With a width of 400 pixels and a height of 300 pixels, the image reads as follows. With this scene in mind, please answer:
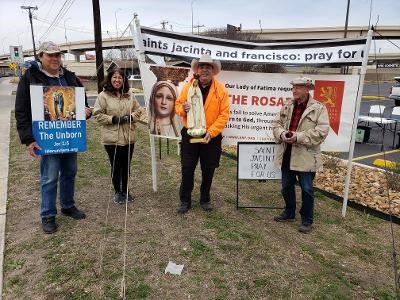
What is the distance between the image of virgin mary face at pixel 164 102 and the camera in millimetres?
4859

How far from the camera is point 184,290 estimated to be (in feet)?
10.0

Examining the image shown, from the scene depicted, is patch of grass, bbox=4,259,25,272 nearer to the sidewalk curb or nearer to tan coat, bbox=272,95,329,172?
the sidewalk curb

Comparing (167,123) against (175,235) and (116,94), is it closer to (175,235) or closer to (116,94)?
(116,94)

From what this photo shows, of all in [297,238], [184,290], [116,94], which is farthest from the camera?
[116,94]

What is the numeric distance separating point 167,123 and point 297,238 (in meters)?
2.32

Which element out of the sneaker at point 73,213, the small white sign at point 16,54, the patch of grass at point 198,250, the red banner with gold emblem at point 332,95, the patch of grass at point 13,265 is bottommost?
the patch of grass at point 13,265

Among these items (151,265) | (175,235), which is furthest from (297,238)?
(151,265)

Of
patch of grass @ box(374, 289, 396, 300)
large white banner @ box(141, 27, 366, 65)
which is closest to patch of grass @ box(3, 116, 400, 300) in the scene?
patch of grass @ box(374, 289, 396, 300)

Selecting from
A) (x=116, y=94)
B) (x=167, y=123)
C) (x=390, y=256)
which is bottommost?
(x=390, y=256)

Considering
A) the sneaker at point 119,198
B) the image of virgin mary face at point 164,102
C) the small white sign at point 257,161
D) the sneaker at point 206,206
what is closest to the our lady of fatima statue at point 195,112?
the image of virgin mary face at point 164,102

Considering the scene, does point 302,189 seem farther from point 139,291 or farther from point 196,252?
point 139,291

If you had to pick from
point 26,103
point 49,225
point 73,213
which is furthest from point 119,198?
point 26,103

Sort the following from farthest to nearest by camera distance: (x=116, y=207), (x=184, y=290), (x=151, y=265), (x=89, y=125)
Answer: (x=89, y=125) → (x=116, y=207) → (x=151, y=265) → (x=184, y=290)

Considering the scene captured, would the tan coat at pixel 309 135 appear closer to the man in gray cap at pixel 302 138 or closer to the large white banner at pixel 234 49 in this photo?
the man in gray cap at pixel 302 138
